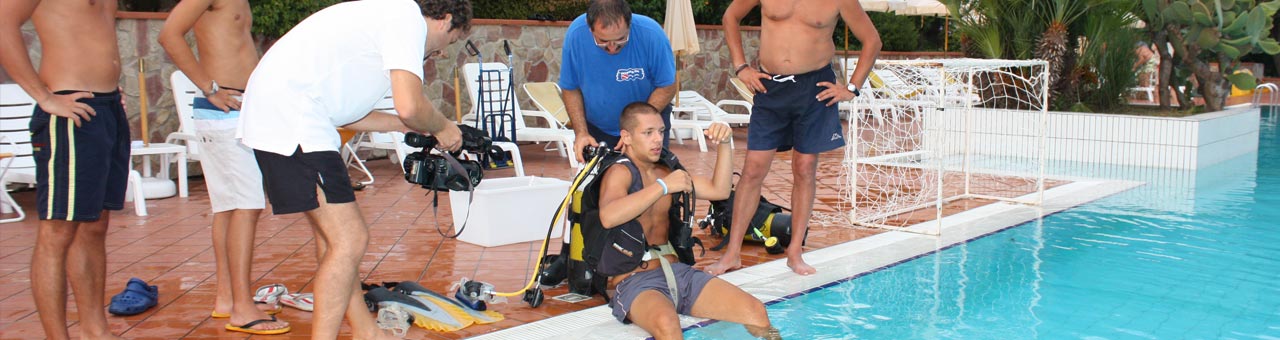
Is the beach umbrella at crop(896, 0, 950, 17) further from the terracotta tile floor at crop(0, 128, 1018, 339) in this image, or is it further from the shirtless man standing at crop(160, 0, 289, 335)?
the shirtless man standing at crop(160, 0, 289, 335)

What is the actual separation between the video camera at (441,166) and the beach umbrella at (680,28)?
8.37 m

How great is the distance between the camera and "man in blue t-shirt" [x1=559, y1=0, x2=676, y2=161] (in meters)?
4.96

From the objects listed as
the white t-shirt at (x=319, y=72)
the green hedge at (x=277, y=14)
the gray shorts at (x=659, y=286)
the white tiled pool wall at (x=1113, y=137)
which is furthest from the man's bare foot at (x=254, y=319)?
the white tiled pool wall at (x=1113, y=137)

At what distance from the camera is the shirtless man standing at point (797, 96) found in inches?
200

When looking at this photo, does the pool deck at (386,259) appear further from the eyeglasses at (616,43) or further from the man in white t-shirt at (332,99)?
A: the eyeglasses at (616,43)

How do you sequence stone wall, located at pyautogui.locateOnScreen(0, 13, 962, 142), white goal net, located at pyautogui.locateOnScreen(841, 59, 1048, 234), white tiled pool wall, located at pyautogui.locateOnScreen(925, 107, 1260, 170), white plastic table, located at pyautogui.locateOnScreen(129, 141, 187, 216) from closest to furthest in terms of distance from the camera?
white goal net, located at pyautogui.locateOnScreen(841, 59, 1048, 234), white plastic table, located at pyautogui.locateOnScreen(129, 141, 187, 216), stone wall, located at pyautogui.locateOnScreen(0, 13, 962, 142), white tiled pool wall, located at pyautogui.locateOnScreen(925, 107, 1260, 170)

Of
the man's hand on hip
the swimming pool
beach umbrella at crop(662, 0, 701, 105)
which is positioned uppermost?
beach umbrella at crop(662, 0, 701, 105)

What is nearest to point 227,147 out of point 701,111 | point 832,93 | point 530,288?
point 530,288

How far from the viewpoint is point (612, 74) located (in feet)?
16.3

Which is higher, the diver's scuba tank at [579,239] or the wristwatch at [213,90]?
the wristwatch at [213,90]

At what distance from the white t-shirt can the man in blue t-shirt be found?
168cm

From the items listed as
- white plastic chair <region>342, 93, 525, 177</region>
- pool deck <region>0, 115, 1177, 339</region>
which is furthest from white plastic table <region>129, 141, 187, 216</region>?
white plastic chair <region>342, 93, 525, 177</region>

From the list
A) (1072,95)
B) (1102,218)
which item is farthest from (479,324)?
(1072,95)

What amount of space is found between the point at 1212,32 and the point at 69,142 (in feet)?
36.9
